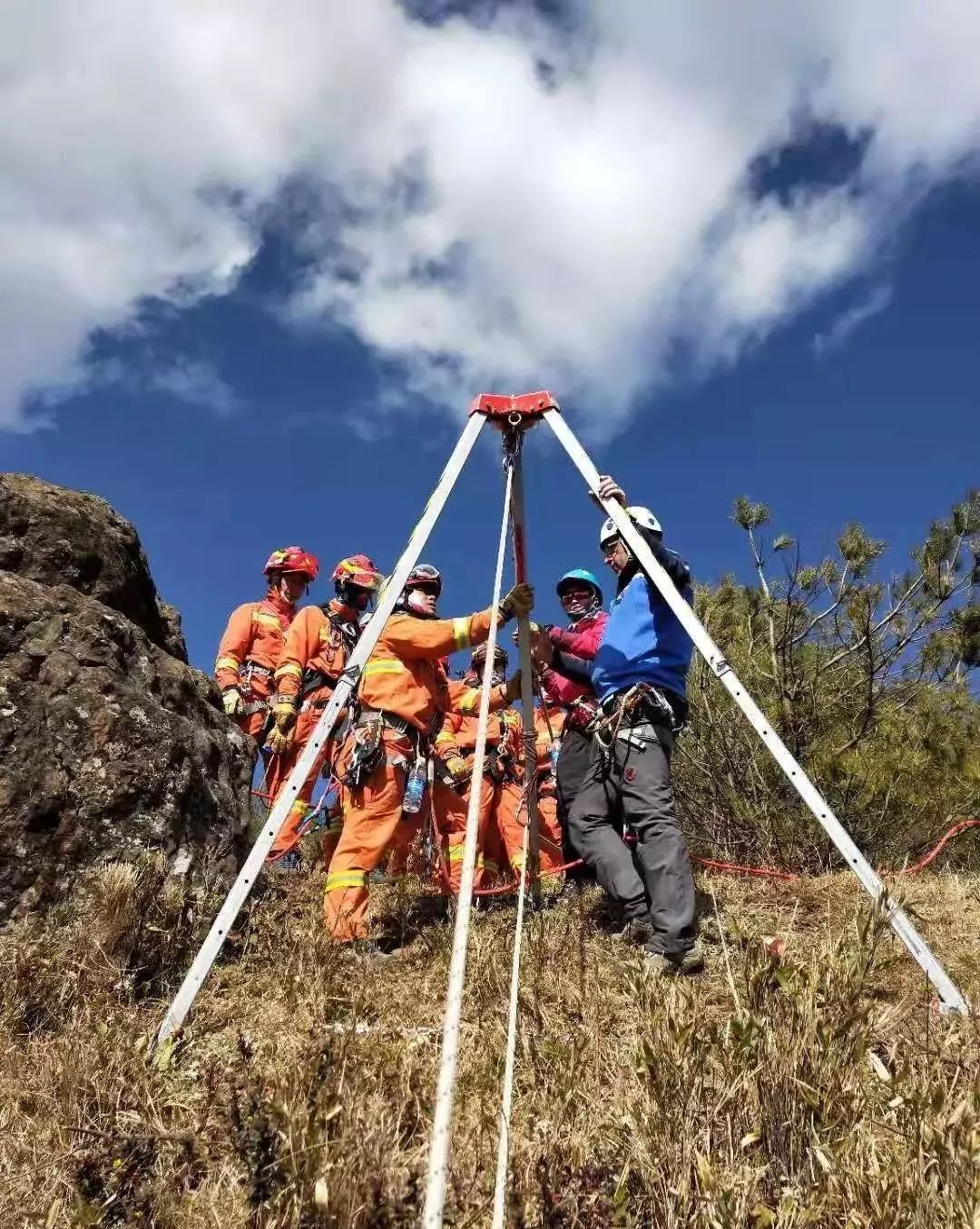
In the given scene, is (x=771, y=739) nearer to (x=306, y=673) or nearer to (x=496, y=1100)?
(x=496, y=1100)

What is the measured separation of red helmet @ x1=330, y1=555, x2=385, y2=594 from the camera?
618 centimetres

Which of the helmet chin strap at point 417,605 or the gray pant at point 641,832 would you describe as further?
the helmet chin strap at point 417,605

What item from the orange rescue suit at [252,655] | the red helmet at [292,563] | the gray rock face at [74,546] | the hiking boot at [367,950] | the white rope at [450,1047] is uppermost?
the red helmet at [292,563]

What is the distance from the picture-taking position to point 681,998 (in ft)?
7.38

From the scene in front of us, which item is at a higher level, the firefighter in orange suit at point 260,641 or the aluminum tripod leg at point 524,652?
the firefighter in orange suit at point 260,641

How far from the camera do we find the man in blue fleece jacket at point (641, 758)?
3.68m

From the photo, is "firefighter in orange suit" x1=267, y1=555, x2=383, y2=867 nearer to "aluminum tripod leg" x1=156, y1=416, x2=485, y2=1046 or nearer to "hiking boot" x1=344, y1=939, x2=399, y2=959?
"hiking boot" x1=344, y1=939, x2=399, y2=959

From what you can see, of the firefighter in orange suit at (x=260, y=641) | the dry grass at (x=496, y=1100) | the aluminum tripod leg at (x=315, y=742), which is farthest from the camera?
the firefighter in orange suit at (x=260, y=641)

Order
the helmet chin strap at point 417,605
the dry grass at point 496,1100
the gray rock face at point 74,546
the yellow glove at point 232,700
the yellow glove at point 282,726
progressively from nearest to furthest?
the dry grass at point 496,1100
the gray rock face at point 74,546
the helmet chin strap at point 417,605
the yellow glove at point 282,726
the yellow glove at point 232,700

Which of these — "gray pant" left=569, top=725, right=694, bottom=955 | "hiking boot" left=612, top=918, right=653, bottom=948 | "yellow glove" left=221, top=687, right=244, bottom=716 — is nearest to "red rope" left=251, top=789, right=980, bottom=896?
"gray pant" left=569, top=725, right=694, bottom=955

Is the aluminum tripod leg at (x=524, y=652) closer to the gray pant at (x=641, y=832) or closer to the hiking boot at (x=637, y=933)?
the gray pant at (x=641, y=832)

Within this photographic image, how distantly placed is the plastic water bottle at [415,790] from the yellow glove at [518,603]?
105 centimetres

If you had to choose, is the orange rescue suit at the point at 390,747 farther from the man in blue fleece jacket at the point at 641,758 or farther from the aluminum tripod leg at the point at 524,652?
the man in blue fleece jacket at the point at 641,758

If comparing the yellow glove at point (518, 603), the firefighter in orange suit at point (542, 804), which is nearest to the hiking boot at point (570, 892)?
the firefighter in orange suit at point (542, 804)
